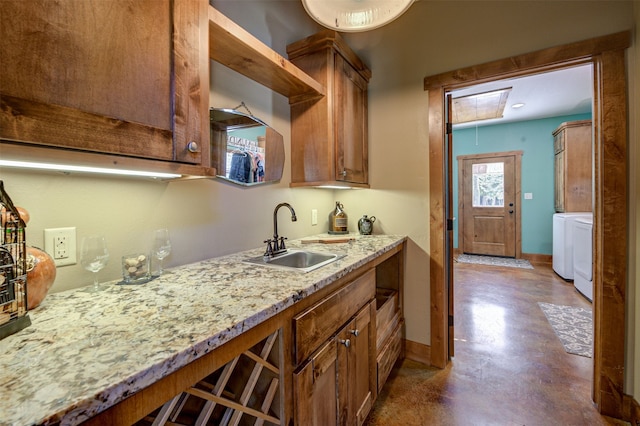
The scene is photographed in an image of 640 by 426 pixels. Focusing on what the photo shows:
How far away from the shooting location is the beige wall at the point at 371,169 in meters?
1.01

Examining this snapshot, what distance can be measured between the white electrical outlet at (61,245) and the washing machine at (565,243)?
5066mm

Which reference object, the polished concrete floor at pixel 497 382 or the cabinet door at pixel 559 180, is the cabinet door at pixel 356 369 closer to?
the polished concrete floor at pixel 497 382

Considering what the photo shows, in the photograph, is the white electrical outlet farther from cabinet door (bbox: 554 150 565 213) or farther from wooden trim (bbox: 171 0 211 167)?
cabinet door (bbox: 554 150 565 213)

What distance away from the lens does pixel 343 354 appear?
47.0 inches

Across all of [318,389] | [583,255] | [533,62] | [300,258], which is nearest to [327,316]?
[318,389]

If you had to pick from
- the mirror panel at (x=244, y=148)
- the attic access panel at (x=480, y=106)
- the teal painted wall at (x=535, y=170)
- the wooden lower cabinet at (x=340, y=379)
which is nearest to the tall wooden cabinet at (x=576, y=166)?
the teal painted wall at (x=535, y=170)

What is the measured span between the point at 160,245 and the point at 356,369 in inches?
41.2

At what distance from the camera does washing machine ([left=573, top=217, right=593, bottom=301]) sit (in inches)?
128

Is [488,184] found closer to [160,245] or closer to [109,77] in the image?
[160,245]

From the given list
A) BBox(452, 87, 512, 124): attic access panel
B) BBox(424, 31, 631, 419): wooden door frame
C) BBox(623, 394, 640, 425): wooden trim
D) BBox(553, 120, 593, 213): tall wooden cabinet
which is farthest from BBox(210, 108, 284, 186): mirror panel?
BBox(553, 120, 593, 213): tall wooden cabinet

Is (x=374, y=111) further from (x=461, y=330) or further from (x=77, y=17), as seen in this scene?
(x=461, y=330)

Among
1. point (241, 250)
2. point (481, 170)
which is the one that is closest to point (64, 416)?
point (241, 250)

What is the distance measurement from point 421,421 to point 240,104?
6.76ft

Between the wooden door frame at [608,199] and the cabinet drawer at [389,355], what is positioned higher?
the wooden door frame at [608,199]
